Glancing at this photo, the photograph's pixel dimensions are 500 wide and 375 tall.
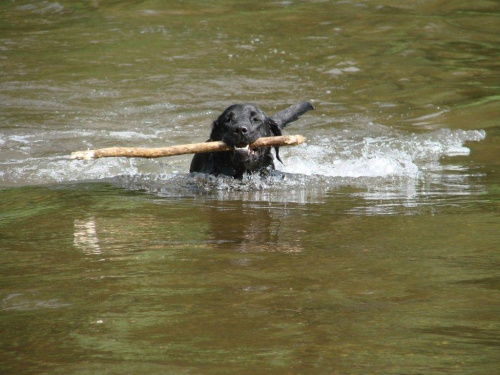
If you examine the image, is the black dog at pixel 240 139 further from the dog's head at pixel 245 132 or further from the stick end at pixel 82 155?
the stick end at pixel 82 155

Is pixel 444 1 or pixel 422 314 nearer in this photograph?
pixel 422 314

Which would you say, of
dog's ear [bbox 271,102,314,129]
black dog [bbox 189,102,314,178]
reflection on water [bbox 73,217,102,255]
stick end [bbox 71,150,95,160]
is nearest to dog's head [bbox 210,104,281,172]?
black dog [bbox 189,102,314,178]

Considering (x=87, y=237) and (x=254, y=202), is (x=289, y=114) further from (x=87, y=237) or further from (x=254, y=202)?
(x=87, y=237)

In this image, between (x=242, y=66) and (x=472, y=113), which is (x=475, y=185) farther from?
(x=242, y=66)

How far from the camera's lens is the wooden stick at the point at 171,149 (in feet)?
20.4

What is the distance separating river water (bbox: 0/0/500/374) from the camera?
3078mm

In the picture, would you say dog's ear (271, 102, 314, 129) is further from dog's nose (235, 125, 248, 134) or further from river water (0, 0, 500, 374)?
dog's nose (235, 125, 248, 134)

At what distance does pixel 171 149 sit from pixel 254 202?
0.85 m

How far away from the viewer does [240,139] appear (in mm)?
7477

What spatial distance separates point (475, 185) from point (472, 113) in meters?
4.94

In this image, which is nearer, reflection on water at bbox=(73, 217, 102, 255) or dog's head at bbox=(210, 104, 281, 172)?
reflection on water at bbox=(73, 217, 102, 255)

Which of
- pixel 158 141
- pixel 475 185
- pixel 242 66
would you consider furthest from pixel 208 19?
pixel 475 185

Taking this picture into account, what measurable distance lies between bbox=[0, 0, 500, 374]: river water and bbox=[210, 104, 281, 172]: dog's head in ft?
0.87

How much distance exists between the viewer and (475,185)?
7086mm
